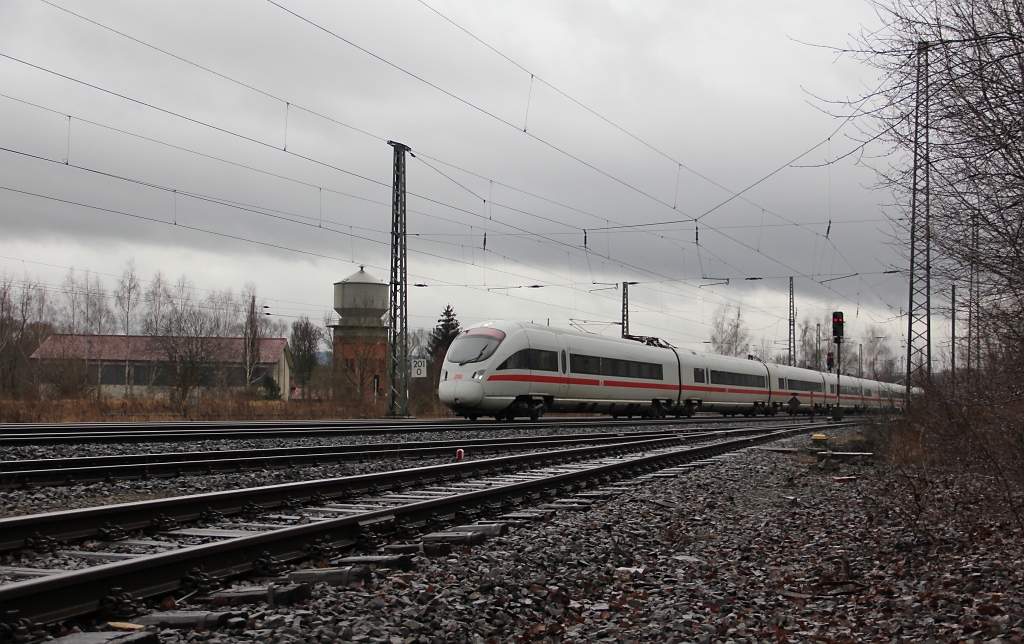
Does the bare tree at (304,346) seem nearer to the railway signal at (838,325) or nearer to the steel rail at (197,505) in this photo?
the railway signal at (838,325)

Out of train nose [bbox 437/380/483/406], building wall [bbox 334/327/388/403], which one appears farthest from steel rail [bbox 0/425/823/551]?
building wall [bbox 334/327/388/403]

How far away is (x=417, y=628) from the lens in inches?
187

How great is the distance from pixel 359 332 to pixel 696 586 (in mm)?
47628

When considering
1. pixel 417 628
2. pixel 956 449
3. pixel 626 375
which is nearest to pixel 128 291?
pixel 626 375

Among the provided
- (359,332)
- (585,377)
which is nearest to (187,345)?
(359,332)

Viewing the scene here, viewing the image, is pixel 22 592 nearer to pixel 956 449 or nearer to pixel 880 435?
pixel 956 449

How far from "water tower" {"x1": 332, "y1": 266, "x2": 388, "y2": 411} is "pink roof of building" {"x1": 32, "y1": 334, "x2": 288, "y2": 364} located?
323 inches

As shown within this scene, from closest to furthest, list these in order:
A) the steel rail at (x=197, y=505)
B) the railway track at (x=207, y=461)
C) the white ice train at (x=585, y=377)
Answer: the steel rail at (x=197, y=505) → the railway track at (x=207, y=461) → the white ice train at (x=585, y=377)

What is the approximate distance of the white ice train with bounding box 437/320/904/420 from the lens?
26891 millimetres

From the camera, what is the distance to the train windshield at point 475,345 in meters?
26.8

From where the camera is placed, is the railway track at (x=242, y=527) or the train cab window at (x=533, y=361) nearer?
the railway track at (x=242, y=527)

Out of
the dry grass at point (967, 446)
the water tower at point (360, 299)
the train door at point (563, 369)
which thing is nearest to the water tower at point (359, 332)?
the water tower at point (360, 299)

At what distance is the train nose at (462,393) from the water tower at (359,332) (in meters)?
22.9

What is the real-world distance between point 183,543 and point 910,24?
23.6ft
